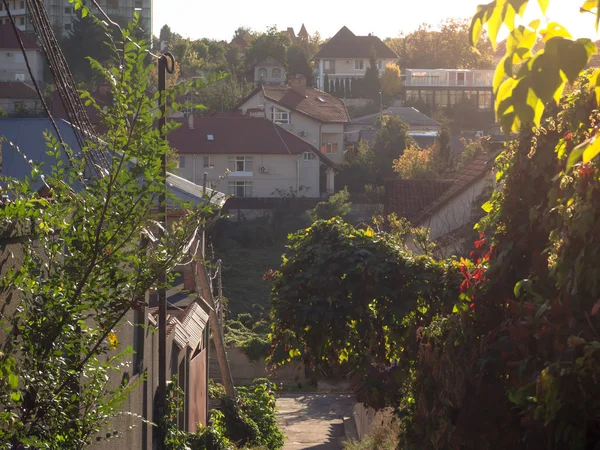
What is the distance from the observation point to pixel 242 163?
54281 mm

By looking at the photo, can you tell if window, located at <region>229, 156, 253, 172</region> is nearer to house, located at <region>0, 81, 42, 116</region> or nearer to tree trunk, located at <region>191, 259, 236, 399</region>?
house, located at <region>0, 81, 42, 116</region>

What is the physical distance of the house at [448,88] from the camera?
7350cm

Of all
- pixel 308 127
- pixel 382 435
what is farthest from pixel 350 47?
pixel 382 435

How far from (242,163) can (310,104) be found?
34.8ft

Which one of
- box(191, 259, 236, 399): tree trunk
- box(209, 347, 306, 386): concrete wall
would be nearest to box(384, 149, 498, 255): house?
box(191, 259, 236, 399): tree trunk

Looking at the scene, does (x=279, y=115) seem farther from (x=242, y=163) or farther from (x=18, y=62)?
(x=18, y=62)

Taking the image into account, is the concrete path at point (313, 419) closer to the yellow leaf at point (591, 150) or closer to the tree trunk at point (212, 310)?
the tree trunk at point (212, 310)

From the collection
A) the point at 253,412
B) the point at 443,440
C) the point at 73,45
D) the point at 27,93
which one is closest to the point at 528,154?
the point at 443,440

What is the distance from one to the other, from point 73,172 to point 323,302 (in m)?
4.49

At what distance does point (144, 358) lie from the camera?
1156 cm

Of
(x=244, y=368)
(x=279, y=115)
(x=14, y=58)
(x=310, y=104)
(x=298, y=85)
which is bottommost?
(x=244, y=368)

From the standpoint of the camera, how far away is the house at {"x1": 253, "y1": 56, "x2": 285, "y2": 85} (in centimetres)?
8600

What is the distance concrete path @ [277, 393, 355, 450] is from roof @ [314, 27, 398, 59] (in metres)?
60.2

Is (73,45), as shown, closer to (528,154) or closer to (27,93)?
(27,93)
